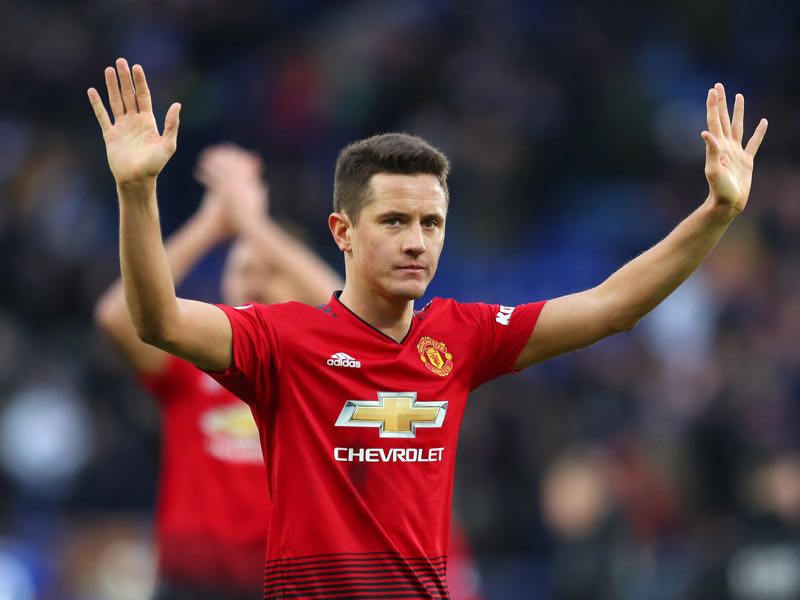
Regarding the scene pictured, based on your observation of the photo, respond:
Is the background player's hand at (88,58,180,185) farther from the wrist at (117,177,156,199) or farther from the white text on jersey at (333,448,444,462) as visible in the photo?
the white text on jersey at (333,448,444,462)

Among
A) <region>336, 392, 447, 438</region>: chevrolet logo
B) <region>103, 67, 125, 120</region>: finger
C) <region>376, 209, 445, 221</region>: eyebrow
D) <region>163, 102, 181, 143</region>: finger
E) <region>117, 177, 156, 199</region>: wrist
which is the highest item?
<region>103, 67, 125, 120</region>: finger

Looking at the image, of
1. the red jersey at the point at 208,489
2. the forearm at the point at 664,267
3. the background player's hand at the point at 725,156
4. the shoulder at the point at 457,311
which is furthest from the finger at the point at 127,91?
the red jersey at the point at 208,489

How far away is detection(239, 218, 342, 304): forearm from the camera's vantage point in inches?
270

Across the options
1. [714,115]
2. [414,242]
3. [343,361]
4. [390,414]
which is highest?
[714,115]

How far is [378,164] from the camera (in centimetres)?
466

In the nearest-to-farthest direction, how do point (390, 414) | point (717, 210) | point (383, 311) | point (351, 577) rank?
point (351, 577) < point (390, 414) < point (717, 210) < point (383, 311)

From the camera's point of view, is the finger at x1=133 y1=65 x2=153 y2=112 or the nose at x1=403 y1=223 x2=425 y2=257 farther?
the nose at x1=403 y1=223 x2=425 y2=257

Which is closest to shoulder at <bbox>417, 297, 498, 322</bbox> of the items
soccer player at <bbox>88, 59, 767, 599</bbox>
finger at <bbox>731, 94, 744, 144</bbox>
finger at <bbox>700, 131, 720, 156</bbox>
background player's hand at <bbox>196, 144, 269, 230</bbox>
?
soccer player at <bbox>88, 59, 767, 599</bbox>

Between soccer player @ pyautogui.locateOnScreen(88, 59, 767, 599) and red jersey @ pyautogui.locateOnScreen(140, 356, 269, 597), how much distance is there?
2.45m

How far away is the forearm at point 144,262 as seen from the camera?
4.05 m

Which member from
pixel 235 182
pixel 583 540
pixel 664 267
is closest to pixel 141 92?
pixel 664 267

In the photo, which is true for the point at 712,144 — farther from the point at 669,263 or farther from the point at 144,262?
the point at 144,262

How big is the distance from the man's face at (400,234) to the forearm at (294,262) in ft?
7.38

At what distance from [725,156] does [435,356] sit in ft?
4.00
